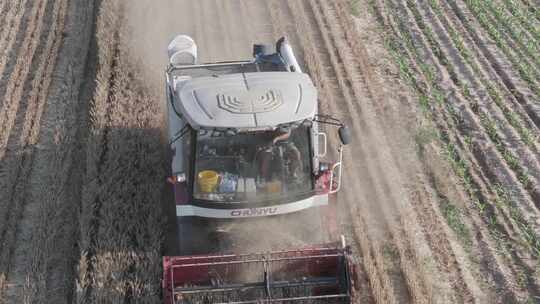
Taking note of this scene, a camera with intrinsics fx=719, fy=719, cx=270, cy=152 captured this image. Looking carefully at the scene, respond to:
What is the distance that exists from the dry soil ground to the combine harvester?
2.76ft

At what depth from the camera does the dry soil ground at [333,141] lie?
33.1ft

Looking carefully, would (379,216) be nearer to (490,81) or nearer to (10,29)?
(490,81)

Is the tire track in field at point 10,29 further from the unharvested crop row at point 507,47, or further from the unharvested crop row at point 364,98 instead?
the unharvested crop row at point 507,47

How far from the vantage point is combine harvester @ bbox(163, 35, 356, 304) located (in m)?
8.64

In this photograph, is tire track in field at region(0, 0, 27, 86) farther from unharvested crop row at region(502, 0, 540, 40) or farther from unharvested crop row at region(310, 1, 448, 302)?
unharvested crop row at region(502, 0, 540, 40)

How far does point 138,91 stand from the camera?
45.6ft

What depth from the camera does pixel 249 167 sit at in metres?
8.89

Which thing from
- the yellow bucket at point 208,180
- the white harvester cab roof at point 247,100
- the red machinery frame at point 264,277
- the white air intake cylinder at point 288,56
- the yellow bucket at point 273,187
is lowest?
the red machinery frame at point 264,277

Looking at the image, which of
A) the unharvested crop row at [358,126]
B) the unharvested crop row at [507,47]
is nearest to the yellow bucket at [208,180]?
the unharvested crop row at [358,126]

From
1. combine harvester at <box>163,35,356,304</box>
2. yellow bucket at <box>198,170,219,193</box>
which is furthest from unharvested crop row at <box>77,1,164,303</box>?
yellow bucket at <box>198,170,219,193</box>

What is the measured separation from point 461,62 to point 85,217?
29.8 feet

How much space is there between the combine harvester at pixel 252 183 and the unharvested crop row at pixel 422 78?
359cm

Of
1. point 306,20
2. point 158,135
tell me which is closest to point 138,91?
point 158,135

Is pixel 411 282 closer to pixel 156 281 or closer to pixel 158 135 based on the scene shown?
pixel 156 281
